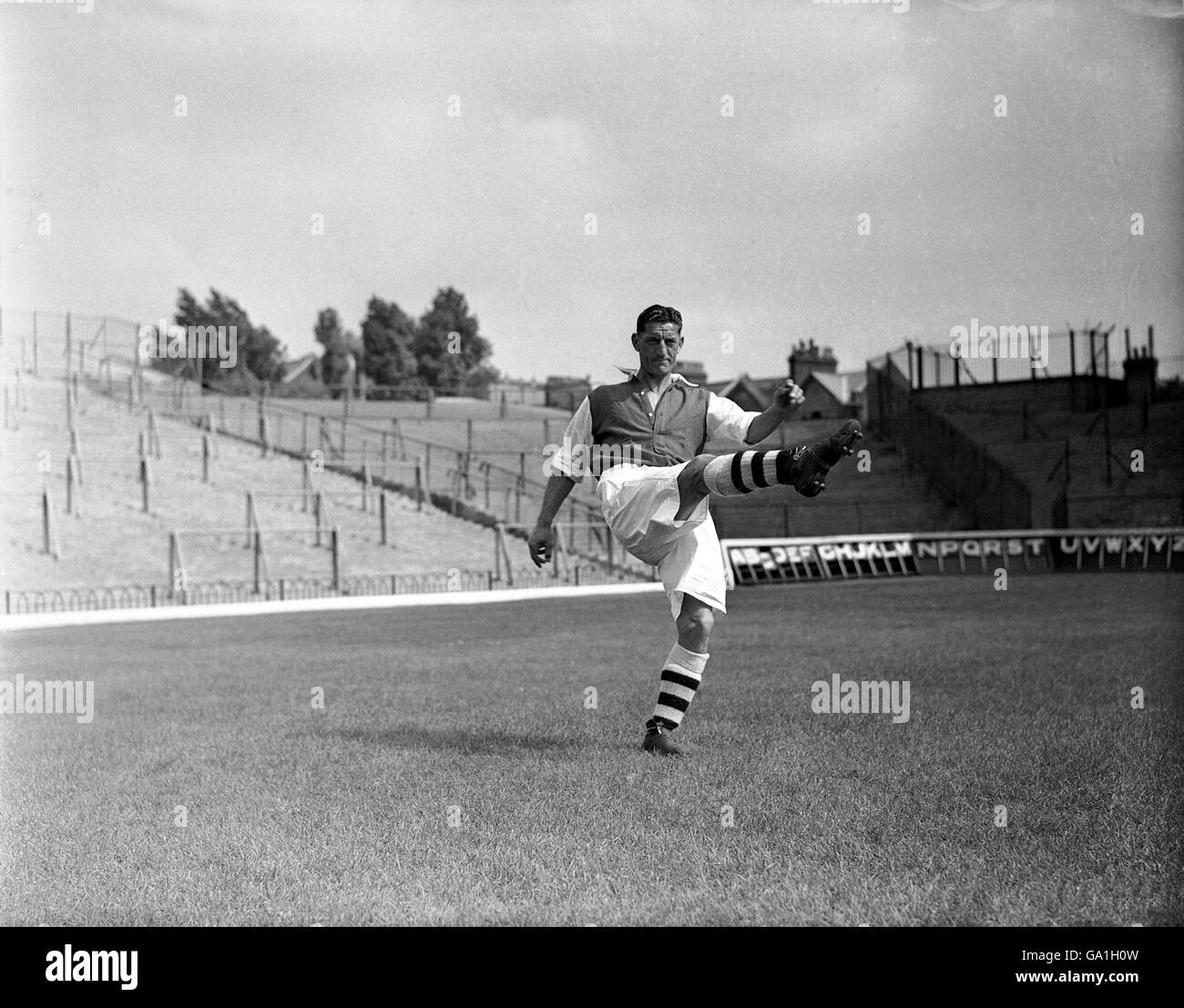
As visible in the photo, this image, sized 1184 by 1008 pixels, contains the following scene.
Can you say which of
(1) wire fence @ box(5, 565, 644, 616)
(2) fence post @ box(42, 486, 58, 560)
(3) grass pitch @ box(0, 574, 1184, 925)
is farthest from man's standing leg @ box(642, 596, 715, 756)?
(2) fence post @ box(42, 486, 58, 560)

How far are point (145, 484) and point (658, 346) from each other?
29.9 metres

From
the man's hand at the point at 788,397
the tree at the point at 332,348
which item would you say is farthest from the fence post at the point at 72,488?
the tree at the point at 332,348

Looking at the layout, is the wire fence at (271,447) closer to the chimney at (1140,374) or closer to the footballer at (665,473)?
the chimney at (1140,374)

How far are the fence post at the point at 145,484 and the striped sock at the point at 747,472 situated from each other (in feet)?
97.8

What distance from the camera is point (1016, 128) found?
19.6m

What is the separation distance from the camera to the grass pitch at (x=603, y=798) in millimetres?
4344

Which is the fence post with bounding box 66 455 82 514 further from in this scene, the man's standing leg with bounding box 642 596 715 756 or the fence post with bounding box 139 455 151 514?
the man's standing leg with bounding box 642 596 715 756

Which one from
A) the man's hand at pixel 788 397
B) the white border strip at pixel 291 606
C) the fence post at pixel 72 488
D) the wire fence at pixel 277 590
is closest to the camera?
the man's hand at pixel 788 397

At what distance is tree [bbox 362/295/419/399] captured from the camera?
7906cm

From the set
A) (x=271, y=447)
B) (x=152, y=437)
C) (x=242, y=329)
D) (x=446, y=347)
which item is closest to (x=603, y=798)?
(x=152, y=437)

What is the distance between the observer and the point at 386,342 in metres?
79.3

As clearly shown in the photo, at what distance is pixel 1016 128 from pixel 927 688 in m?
12.6

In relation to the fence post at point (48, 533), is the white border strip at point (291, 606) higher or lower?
lower
